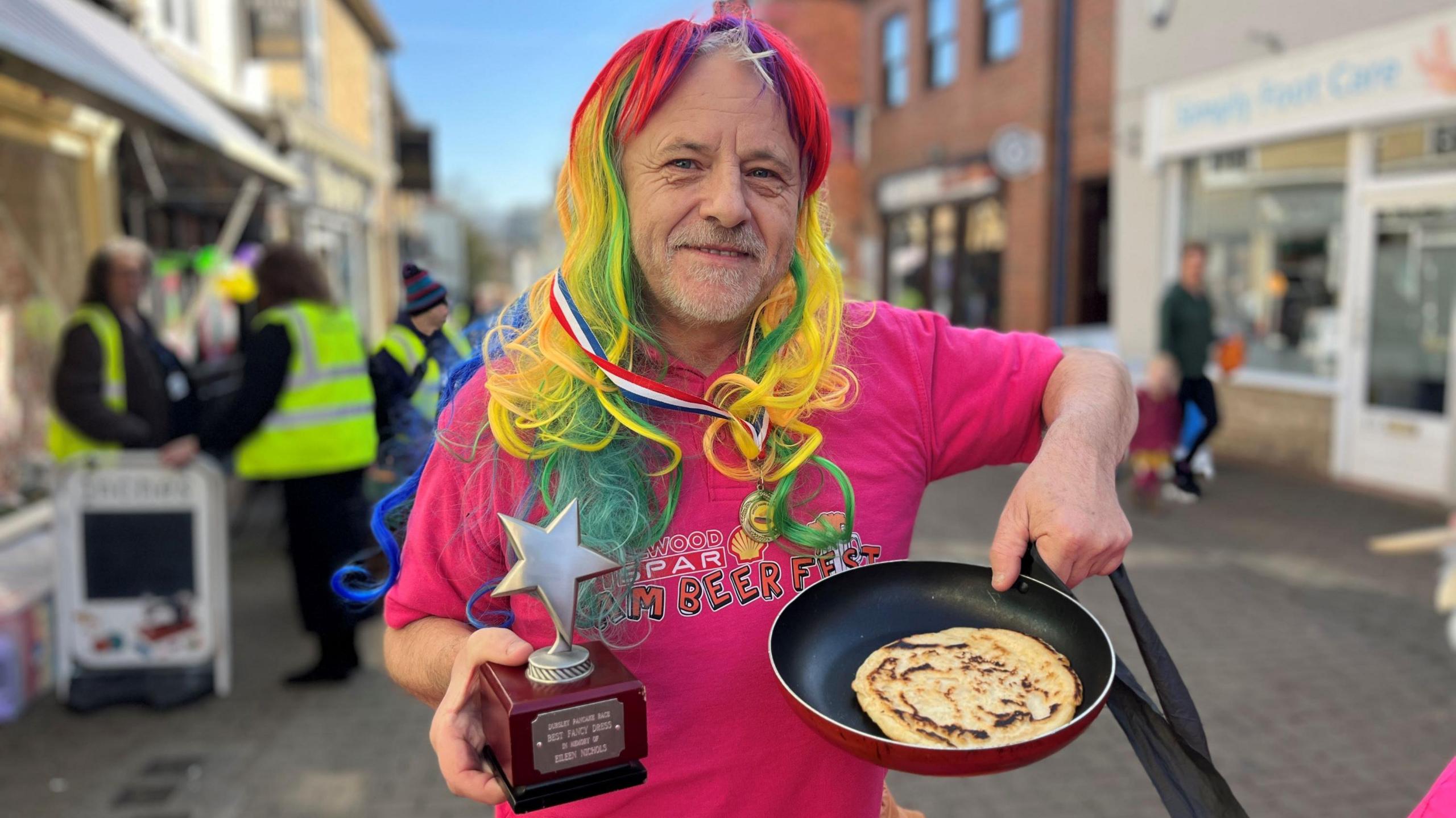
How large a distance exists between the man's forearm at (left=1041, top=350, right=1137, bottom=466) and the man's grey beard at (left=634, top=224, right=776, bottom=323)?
1.70 feet

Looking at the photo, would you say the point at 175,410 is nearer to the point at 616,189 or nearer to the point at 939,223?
the point at 616,189

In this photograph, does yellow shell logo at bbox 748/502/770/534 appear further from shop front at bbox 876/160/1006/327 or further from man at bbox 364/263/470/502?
shop front at bbox 876/160/1006/327

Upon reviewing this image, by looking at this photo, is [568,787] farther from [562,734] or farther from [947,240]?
[947,240]

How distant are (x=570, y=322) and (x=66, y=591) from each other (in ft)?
13.4

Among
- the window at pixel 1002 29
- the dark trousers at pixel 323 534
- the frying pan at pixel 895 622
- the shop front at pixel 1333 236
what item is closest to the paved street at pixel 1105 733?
the dark trousers at pixel 323 534

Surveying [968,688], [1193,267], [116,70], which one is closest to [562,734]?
[968,688]

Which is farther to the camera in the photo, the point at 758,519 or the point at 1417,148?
the point at 1417,148

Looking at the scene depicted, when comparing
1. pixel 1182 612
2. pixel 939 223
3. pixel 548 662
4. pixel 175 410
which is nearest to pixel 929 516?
pixel 1182 612

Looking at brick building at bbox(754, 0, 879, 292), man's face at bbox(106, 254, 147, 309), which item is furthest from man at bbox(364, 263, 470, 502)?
brick building at bbox(754, 0, 879, 292)

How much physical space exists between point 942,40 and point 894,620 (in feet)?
51.4

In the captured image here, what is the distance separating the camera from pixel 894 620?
63.9 inches

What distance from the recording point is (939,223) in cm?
1641

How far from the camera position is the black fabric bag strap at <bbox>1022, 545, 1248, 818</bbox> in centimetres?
133

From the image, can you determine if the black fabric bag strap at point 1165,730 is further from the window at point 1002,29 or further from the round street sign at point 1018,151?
the window at point 1002,29
